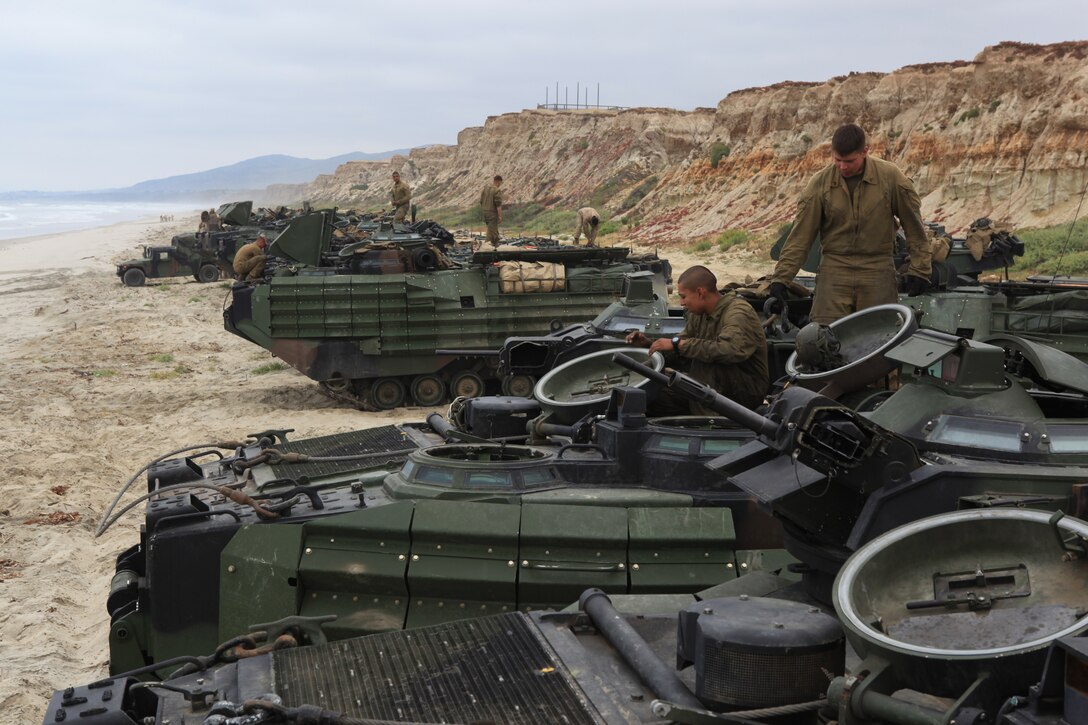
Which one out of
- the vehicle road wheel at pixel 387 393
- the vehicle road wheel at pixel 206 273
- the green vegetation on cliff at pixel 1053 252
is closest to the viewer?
the vehicle road wheel at pixel 387 393

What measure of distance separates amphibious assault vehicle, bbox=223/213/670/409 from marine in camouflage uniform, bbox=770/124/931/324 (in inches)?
297

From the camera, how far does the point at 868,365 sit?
6.25 m

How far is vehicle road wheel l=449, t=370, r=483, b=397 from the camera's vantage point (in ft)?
51.5

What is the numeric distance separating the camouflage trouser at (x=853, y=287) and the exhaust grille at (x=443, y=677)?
3.77 metres

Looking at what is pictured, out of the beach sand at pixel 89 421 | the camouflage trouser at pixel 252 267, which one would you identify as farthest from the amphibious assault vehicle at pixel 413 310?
the camouflage trouser at pixel 252 267

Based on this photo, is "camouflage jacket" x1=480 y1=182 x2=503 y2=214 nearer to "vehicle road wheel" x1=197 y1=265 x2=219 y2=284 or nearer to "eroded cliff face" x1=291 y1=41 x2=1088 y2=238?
"vehicle road wheel" x1=197 y1=265 x2=219 y2=284

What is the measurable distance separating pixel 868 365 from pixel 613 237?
121 ft

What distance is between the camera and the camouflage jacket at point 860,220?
295 inches

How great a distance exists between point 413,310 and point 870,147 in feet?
76.1

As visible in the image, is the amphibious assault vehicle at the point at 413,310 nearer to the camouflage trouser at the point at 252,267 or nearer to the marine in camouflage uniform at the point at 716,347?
the camouflage trouser at the point at 252,267

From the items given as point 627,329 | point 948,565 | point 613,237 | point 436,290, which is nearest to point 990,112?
point 613,237

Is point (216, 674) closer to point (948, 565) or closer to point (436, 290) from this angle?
point (948, 565)

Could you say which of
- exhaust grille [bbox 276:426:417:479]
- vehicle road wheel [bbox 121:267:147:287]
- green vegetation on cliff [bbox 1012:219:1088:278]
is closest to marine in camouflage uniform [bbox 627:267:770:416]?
exhaust grille [bbox 276:426:417:479]

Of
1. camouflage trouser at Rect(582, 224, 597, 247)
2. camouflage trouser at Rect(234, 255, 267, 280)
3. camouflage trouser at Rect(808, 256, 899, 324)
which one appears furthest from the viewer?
camouflage trouser at Rect(582, 224, 597, 247)
